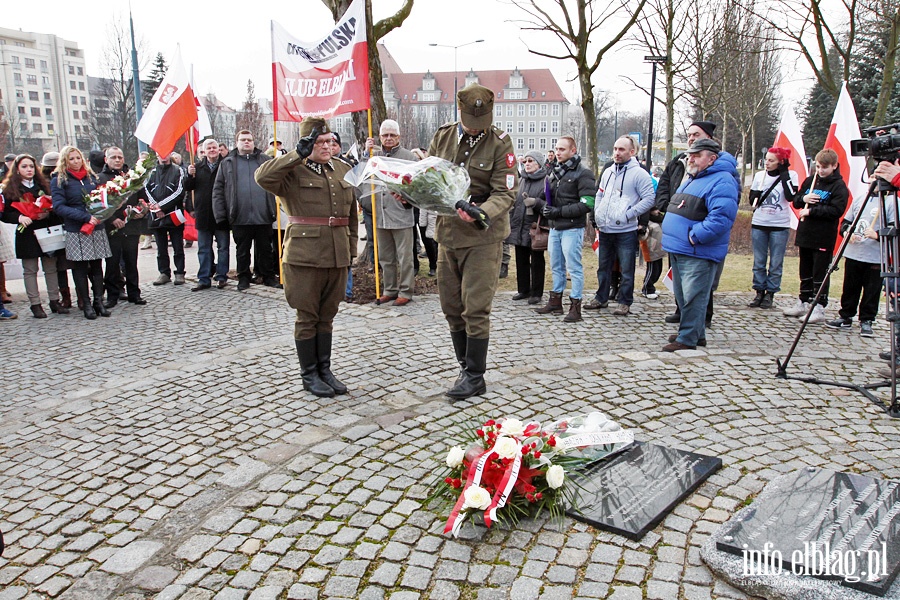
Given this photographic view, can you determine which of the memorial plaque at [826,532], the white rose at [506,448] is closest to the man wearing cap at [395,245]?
the white rose at [506,448]

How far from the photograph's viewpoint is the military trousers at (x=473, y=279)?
536cm

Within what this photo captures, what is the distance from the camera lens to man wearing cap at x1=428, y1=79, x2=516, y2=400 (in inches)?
209

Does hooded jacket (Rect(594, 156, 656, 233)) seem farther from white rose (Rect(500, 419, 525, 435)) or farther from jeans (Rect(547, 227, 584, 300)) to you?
white rose (Rect(500, 419, 525, 435))

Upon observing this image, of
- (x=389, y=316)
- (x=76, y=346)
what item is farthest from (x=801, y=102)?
(x=76, y=346)

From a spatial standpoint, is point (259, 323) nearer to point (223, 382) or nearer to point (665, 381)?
point (223, 382)

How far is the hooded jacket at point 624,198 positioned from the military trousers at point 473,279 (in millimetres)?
3275

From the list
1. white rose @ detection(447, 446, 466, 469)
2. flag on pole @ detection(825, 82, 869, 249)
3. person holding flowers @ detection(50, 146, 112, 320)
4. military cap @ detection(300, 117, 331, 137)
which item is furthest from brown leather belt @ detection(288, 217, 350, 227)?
flag on pole @ detection(825, 82, 869, 249)

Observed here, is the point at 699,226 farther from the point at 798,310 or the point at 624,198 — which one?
the point at 798,310

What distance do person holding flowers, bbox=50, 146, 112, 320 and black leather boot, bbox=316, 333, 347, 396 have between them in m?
4.21

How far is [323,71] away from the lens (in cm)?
893

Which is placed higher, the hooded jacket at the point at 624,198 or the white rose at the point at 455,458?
the hooded jacket at the point at 624,198

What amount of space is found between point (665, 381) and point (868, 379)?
1.71m

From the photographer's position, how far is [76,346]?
23.8 feet

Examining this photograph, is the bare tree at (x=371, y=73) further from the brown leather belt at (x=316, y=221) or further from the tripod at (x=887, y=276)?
the tripod at (x=887, y=276)
